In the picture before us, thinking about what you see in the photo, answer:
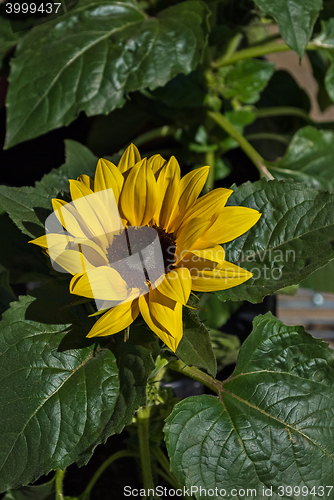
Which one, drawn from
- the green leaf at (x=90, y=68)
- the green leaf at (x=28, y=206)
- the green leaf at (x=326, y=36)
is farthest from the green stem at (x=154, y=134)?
the green leaf at (x=28, y=206)

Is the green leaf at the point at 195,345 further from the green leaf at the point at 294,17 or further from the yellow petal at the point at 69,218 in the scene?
the green leaf at the point at 294,17

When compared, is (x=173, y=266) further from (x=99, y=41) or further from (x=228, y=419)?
(x=99, y=41)

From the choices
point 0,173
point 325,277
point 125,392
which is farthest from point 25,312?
point 0,173

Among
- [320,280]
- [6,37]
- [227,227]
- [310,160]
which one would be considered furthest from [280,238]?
[6,37]

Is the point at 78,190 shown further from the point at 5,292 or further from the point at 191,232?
the point at 5,292

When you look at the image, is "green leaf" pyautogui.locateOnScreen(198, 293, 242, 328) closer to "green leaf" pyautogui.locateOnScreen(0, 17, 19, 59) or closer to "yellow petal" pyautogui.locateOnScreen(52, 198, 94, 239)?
"yellow petal" pyautogui.locateOnScreen(52, 198, 94, 239)

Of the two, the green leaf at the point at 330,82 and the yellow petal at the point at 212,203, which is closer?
the yellow petal at the point at 212,203
